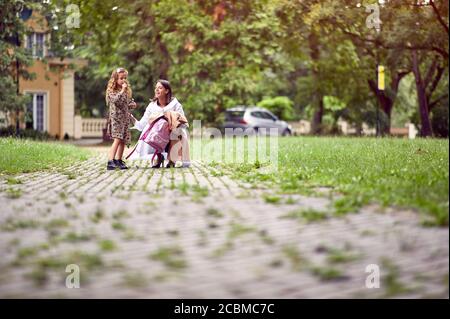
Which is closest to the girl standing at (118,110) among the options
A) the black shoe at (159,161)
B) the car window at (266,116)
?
the black shoe at (159,161)

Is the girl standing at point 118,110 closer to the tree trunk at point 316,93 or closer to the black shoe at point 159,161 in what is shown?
the black shoe at point 159,161

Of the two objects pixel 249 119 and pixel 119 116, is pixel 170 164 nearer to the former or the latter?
pixel 119 116

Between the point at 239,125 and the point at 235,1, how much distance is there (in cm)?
1174

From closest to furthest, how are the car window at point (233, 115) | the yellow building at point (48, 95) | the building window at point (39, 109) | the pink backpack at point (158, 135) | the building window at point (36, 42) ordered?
the pink backpack at point (158, 135)
the building window at point (36, 42)
the yellow building at point (48, 95)
the building window at point (39, 109)
the car window at point (233, 115)

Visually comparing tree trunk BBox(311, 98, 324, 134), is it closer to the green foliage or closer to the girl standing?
the green foliage

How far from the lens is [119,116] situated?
46.3ft

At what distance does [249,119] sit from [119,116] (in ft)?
87.3

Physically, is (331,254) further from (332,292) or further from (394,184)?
(394,184)

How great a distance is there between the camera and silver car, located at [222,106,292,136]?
40.3m

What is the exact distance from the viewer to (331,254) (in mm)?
5344

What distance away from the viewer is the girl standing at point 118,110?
1398 cm

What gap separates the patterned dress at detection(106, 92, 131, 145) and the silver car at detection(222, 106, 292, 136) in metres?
25.6

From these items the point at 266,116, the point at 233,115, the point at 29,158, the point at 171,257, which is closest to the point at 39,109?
the point at 233,115
